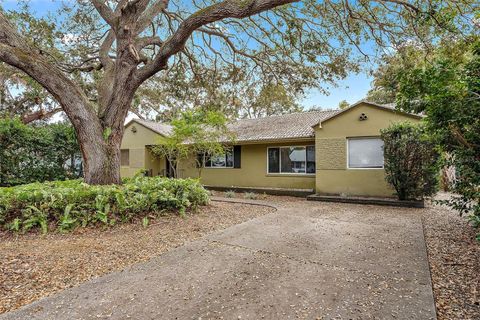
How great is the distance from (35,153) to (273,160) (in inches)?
408

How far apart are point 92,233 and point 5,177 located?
7661 millimetres

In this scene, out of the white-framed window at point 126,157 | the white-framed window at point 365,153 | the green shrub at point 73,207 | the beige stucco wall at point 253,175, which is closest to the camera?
the green shrub at point 73,207

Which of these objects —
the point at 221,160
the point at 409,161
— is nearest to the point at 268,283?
the point at 409,161

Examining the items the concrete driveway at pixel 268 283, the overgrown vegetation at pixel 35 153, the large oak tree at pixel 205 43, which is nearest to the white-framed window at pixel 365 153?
the large oak tree at pixel 205 43

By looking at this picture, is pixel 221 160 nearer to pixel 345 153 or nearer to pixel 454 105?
pixel 345 153

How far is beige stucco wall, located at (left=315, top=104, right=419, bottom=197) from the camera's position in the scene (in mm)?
9992

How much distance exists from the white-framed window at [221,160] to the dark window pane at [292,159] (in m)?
2.89

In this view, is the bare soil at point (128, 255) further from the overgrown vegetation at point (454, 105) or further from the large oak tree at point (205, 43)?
the large oak tree at point (205, 43)

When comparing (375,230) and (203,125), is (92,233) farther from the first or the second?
(203,125)

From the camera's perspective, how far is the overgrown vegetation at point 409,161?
8.20m

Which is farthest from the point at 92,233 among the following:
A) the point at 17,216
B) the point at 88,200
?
the point at 17,216

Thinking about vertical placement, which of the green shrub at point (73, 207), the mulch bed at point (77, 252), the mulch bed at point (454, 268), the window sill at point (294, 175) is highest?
the window sill at point (294, 175)

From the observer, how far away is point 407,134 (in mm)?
8438

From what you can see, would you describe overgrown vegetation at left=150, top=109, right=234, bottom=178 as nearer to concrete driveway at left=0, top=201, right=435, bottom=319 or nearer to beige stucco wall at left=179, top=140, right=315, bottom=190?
beige stucco wall at left=179, top=140, right=315, bottom=190
